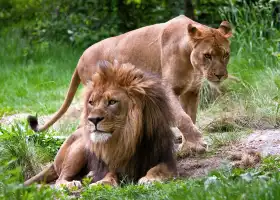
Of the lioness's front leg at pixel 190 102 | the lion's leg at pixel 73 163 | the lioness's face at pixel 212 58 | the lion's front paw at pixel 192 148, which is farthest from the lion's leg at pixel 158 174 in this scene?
the lioness's front leg at pixel 190 102

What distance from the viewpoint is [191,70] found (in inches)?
299

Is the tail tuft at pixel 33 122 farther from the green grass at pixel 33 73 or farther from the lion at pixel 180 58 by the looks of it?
the green grass at pixel 33 73

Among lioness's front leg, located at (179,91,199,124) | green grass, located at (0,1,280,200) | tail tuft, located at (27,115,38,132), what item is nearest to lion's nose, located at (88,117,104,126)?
green grass, located at (0,1,280,200)

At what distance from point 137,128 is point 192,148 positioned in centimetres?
112

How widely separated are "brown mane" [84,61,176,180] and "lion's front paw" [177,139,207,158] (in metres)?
0.80

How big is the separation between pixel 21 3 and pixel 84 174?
9.90m

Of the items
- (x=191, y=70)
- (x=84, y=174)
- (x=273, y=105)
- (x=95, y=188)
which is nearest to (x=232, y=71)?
(x=273, y=105)

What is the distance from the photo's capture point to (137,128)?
6.00 m

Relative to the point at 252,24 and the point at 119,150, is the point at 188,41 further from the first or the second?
the point at 252,24

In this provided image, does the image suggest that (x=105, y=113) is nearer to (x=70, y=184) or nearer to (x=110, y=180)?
(x=110, y=180)

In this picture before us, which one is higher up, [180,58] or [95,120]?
[180,58]

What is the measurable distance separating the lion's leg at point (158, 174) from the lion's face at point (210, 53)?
146 centimetres

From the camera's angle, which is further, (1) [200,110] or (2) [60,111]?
(1) [200,110]

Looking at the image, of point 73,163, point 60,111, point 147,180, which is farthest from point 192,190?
point 60,111
